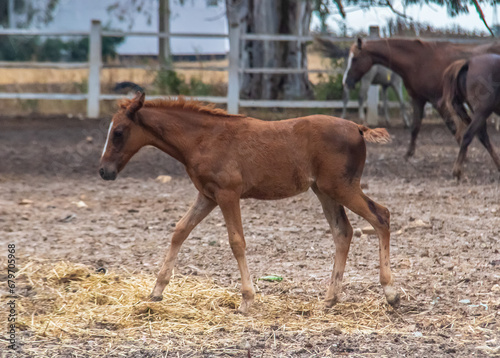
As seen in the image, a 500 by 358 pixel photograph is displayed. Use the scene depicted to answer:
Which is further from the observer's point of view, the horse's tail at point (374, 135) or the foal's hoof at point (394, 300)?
the horse's tail at point (374, 135)

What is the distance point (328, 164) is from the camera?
416 cm

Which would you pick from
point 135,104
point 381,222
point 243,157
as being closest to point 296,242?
point 381,222

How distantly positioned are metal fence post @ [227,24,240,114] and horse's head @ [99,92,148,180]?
10220 mm

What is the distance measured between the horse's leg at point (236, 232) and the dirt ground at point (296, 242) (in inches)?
12.5

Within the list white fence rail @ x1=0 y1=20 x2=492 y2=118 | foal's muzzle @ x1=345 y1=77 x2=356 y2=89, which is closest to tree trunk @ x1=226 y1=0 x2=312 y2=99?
white fence rail @ x1=0 y1=20 x2=492 y2=118

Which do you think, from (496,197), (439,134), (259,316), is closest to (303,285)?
(259,316)

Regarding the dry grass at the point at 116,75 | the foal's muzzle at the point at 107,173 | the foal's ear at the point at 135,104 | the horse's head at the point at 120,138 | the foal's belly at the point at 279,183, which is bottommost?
the dry grass at the point at 116,75

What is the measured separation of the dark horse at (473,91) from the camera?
27.5 ft

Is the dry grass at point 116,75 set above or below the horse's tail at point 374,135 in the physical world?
below

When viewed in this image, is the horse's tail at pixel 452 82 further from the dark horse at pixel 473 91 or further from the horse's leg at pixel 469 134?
the horse's leg at pixel 469 134

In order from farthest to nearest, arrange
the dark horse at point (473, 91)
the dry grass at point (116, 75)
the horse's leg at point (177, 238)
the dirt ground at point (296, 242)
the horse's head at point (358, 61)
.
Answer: the dry grass at point (116, 75)
the horse's head at point (358, 61)
the dark horse at point (473, 91)
the horse's leg at point (177, 238)
the dirt ground at point (296, 242)

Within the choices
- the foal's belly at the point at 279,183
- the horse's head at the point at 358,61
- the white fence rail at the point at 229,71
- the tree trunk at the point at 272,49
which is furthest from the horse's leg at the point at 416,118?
the foal's belly at the point at 279,183

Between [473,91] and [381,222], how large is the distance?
4.92m

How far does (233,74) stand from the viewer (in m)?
14.6
